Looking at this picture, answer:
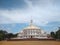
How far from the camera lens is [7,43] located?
5.97 metres

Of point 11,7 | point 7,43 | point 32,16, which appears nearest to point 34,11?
point 32,16

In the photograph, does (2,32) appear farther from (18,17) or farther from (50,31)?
(50,31)

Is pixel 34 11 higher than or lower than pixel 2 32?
higher

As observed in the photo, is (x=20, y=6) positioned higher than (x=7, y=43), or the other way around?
(x=20, y=6)

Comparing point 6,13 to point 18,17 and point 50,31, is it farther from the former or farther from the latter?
point 50,31

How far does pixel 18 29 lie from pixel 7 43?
0.39m

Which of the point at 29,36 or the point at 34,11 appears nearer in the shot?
the point at 34,11

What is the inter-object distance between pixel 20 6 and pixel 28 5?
18 cm

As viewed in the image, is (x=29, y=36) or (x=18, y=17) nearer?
(x=18, y=17)

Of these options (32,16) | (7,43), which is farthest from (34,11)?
(7,43)

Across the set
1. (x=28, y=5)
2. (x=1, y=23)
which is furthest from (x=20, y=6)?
(x=1, y=23)

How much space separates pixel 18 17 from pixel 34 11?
37cm

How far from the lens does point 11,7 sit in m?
5.93

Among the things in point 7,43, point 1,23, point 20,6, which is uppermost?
point 20,6
